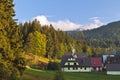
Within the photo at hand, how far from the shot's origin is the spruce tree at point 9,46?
33.9 meters

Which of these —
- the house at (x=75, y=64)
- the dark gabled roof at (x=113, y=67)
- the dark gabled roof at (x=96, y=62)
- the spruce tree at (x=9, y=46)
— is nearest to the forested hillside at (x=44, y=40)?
the house at (x=75, y=64)

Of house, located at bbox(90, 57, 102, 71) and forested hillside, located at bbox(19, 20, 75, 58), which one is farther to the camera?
forested hillside, located at bbox(19, 20, 75, 58)

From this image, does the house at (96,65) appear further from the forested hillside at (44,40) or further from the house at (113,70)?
the forested hillside at (44,40)

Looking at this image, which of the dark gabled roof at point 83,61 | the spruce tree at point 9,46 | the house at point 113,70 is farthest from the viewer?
the dark gabled roof at point 83,61

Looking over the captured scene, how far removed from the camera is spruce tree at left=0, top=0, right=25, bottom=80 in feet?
111

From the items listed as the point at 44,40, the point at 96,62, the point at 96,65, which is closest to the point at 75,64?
the point at 96,65

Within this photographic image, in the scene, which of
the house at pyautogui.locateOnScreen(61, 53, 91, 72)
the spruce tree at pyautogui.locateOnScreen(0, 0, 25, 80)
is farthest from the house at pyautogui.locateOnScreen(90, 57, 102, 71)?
the spruce tree at pyautogui.locateOnScreen(0, 0, 25, 80)

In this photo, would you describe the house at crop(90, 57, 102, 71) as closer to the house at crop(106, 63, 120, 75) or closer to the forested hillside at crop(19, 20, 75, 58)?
the house at crop(106, 63, 120, 75)

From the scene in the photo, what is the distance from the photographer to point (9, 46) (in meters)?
34.2

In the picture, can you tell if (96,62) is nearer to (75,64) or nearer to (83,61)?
(83,61)

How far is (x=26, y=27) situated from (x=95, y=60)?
45822mm

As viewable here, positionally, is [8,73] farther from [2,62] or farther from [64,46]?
[64,46]

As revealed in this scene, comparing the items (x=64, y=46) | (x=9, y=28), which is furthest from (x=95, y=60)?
(x=9, y=28)

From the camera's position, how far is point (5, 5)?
35.3 m
